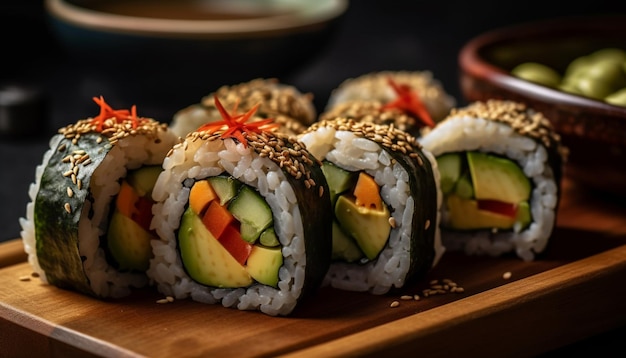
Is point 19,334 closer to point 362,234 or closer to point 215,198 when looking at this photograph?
point 215,198

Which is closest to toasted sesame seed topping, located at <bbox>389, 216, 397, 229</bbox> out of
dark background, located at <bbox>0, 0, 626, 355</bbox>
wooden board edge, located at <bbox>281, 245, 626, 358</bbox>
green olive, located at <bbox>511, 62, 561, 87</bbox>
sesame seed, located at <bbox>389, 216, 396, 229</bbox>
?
sesame seed, located at <bbox>389, 216, 396, 229</bbox>

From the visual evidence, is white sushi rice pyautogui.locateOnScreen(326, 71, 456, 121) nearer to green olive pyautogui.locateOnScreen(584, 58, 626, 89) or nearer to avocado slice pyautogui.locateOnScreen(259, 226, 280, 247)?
green olive pyautogui.locateOnScreen(584, 58, 626, 89)

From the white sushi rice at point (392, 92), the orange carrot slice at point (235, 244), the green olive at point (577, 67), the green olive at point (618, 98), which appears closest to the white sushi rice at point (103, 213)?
the orange carrot slice at point (235, 244)

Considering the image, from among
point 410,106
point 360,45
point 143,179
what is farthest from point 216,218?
point 360,45

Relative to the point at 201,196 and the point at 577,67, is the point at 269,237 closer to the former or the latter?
the point at 201,196

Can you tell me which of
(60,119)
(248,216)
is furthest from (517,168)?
(60,119)

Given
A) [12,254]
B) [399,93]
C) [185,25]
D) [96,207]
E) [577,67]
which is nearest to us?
[96,207]
